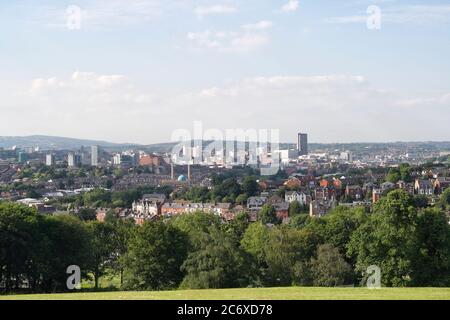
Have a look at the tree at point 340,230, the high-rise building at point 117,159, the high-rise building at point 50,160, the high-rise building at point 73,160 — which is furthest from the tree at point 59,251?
the high-rise building at point 73,160

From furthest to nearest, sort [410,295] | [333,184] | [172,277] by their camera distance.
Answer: [333,184] < [172,277] < [410,295]

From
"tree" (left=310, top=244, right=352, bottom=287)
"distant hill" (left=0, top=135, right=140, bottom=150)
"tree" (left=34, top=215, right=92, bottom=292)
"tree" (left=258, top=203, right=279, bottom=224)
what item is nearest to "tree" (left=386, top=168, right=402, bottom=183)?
"tree" (left=258, top=203, right=279, bottom=224)

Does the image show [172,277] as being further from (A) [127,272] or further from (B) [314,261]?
(B) [314,261]

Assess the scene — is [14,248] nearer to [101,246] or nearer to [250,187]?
[101,246]

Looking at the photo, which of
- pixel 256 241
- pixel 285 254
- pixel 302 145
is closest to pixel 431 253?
pixel 285 254
